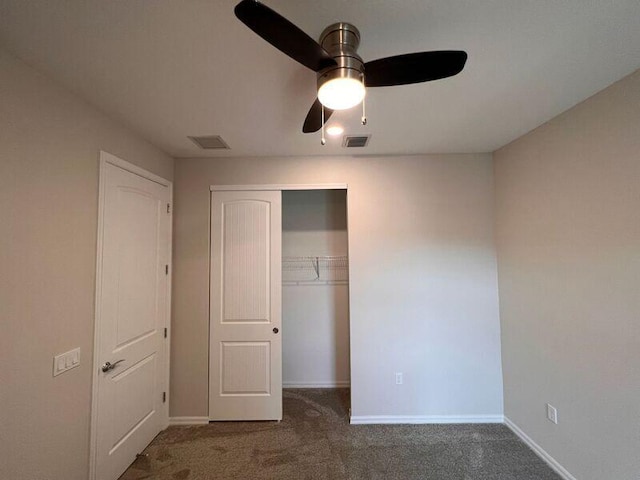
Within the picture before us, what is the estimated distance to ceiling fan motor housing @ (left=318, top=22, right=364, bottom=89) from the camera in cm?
108

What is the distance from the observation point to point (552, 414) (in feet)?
6.91

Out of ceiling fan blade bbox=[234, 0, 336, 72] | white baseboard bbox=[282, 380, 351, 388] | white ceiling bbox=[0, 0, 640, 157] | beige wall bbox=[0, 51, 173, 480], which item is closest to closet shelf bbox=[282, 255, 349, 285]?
white baseboard bbox=[282, 380, 351, 388]

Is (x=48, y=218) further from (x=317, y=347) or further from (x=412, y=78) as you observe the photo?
(x=317, y=347)

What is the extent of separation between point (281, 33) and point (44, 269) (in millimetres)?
1701

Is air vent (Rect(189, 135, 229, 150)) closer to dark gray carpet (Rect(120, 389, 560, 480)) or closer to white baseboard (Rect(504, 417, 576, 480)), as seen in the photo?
dark gray carpet (Rect(120, 389, 560, 480))

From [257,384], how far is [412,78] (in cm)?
283

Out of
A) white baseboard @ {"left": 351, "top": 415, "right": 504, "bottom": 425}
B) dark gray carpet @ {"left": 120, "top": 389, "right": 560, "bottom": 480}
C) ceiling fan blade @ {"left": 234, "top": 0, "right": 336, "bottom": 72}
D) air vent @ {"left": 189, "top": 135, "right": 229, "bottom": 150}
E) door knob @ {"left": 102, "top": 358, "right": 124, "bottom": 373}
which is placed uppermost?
air vent @ {"left": 189, "top": 135, "right": 229, "bottom": 150}

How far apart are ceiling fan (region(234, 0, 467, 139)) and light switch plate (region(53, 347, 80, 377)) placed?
1973mm

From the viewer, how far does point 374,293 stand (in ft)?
9.07

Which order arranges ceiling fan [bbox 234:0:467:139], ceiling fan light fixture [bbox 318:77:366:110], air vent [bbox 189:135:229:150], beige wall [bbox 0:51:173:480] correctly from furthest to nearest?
1. air vent [bbox 189:135:229:150]
2. beige wall [bbox 0:51:173:480]
3. ceiling fan light fixture [bbox 318:77:366:110]
4. ceiling fan [bbox 234:0:467:139]

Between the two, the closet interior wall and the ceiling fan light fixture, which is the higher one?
the ceiling fan light fixture

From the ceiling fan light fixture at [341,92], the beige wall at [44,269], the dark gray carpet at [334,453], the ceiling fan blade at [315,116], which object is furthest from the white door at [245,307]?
the ceiling fan light fixture at [341,92]

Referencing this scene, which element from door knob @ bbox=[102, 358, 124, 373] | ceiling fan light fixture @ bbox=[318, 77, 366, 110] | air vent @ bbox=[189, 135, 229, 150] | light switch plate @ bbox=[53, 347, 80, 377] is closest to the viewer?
ceiling fan light fixture @ bbox=[318, 77, 366, 110]

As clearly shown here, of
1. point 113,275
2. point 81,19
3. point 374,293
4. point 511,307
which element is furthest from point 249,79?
point 511,307
